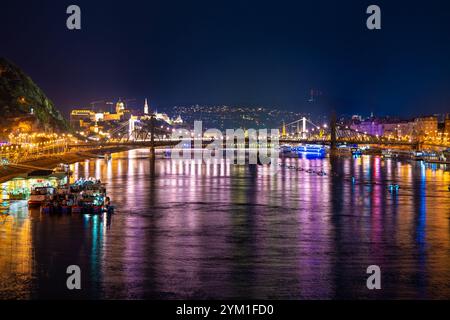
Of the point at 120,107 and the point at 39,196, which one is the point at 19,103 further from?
the point at 120,107

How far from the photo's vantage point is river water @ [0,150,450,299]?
1419cm

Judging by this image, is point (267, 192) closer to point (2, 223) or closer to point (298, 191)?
point (298, 191)

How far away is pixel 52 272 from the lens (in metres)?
15.5

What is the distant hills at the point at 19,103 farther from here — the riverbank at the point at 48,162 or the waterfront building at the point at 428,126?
the waterfront building at the point at 428,126

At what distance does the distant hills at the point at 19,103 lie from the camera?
2822 inches

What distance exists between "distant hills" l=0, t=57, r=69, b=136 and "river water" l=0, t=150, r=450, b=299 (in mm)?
43330

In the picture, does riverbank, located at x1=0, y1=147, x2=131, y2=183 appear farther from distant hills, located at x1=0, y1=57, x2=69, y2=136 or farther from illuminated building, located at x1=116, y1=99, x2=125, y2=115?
illuminated building, located at x1=116, y1=99, x2=125, y2=115

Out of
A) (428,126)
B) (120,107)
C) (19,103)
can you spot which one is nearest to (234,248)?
(19,103)

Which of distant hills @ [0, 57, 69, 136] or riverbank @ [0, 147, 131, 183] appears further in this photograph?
distant hills @ [0, 57, 69, 136]

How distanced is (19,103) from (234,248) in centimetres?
6084

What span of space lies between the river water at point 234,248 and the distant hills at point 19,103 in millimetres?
43330

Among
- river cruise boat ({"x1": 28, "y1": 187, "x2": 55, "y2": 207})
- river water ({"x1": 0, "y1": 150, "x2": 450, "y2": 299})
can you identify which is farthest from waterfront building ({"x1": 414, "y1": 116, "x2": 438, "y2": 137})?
river cruise boat ({"x1": 28, "y1": 187, "x2": 55, "y2": 207})

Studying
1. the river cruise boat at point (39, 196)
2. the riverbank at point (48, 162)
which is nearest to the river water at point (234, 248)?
the river cruise boat at point (39, 196)

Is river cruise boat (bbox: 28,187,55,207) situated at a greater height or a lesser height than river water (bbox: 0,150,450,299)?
greater
